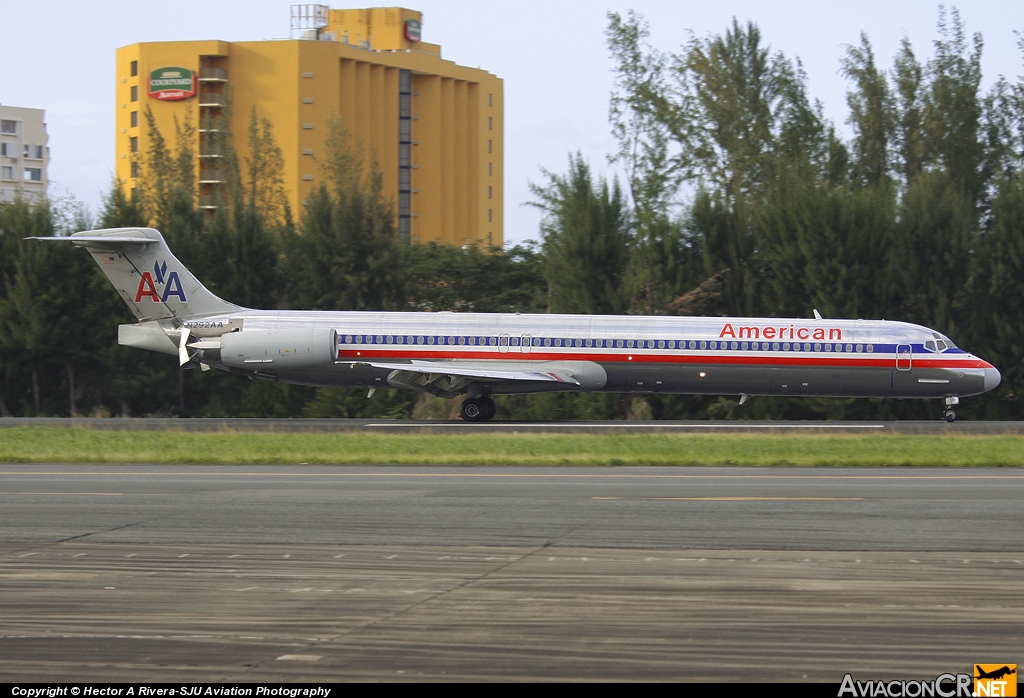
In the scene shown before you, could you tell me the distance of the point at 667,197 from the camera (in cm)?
4506

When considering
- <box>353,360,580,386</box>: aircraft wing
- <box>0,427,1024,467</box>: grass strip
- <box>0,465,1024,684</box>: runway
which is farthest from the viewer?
<box>353,360,580,386</box>: aircraft wing

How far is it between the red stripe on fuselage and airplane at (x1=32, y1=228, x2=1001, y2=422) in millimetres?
26

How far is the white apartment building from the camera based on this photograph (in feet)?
423

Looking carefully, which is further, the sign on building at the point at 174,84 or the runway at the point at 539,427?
the sign on building at the point at 174,84

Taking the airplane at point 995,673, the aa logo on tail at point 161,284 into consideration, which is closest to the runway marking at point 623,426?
the aa logo on tail at point 161,284

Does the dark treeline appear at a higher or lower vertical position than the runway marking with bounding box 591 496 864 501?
higher

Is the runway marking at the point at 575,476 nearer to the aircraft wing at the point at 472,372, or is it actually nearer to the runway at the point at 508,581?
the runway at the point at 508,581

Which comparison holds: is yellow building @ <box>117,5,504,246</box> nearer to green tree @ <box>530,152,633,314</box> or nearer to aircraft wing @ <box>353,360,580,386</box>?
green tree @ <box>530,152,633,314</box>

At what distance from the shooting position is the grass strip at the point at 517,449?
19750mm

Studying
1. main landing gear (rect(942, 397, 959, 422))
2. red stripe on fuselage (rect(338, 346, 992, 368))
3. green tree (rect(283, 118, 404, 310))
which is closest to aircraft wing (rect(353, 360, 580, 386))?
red stripe on fuselage (rect(338, 346, 992, 368))

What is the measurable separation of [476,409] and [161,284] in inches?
364

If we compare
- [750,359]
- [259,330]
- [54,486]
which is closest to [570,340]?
[750,359]

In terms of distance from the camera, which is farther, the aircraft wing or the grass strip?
the aircraft wing

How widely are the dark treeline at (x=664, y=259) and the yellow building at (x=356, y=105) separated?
1977 centimetres
